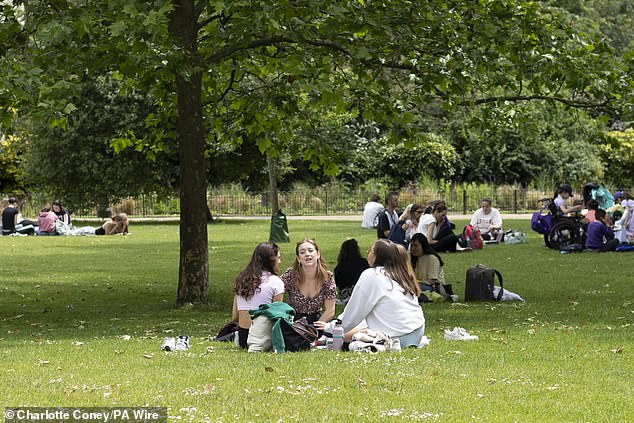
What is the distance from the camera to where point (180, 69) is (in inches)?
531

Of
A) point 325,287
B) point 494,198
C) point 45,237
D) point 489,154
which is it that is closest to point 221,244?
point 45,237

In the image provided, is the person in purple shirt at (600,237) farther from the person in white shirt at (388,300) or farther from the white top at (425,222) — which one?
the person in white shirt at (388,300)

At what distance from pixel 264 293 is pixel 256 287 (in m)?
0.10

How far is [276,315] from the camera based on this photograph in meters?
10.6

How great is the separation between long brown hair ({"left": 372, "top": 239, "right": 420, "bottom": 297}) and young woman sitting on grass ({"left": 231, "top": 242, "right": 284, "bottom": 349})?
3.61ft

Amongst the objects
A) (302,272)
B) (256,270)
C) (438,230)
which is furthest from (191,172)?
(438,230)

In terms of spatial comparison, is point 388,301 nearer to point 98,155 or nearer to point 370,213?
point 370,213

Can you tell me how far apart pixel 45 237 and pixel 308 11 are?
23.5 meters

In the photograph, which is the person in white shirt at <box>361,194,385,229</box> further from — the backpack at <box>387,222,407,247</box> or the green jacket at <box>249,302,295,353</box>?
the green jacket at <box>249,302,295,353</box>

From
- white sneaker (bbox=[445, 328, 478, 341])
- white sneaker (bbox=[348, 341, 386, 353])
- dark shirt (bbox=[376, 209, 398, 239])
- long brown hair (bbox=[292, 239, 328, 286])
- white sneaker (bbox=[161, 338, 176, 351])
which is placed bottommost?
white sneaker (bbox=[161, 338, 176, 351])

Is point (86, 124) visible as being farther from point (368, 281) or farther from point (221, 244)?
point (368, 281)

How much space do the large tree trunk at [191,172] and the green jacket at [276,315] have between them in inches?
209

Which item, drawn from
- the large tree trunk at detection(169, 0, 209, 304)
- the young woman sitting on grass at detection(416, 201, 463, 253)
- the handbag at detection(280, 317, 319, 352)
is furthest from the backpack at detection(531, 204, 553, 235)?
the handbag at detection(280, 317, 319, 352)

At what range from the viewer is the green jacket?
10.5 meters
